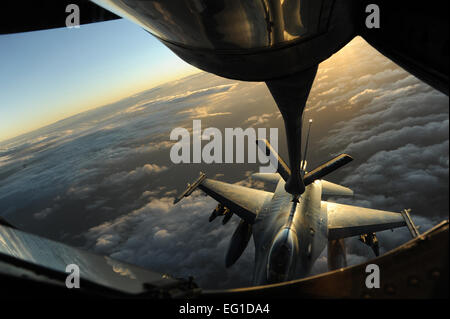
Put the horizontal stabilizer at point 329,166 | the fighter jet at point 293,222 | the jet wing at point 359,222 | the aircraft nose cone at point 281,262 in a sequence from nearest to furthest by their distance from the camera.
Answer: the aircraft nose cone at point 281,262, the fighter jet at point 293,222, the horizontal stabilizer at point 329,166, the jet wing at point 359,222

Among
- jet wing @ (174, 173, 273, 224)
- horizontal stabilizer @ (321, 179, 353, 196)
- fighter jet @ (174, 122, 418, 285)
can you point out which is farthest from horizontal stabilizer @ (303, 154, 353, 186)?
jet wing @ (174, 173, 273, 224)

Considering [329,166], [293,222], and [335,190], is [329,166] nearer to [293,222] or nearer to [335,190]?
[335,190]

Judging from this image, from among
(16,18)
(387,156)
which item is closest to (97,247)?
(16,18)

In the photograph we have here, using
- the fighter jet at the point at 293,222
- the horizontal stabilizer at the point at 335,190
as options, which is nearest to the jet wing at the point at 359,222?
the fighter jet at the point at 293,222

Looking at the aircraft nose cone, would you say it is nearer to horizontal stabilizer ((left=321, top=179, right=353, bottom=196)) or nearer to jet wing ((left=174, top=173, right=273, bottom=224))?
jet wing ((left=174, top=173, right=273, bottom=224))

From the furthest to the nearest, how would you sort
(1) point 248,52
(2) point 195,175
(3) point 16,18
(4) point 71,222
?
(2) point 195,175
(4) point 71,222
(3) point 16,18
(1) point 248,52

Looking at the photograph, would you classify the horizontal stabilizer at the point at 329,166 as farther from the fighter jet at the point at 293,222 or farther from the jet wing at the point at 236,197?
the jet wing at the point at 236,197
